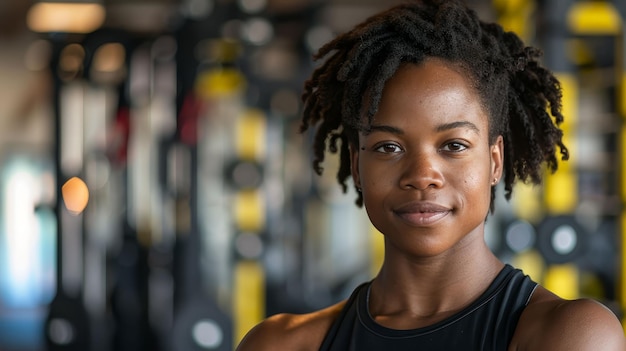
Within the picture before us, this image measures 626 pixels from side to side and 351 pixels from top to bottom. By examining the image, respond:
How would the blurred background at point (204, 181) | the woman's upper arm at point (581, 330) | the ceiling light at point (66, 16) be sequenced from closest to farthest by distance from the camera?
the woman's upper arm at point (581, 330), the blurred background at point (204, 181), the ceiling light at point (66, 16)

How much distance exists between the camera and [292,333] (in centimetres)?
139

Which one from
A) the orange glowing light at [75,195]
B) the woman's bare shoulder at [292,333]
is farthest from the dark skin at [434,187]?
the orange glowing light at [75,195]

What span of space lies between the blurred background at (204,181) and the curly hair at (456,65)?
51.3 inches

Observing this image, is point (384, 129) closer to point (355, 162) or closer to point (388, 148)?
point (388, 148)

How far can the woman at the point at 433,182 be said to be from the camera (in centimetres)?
122

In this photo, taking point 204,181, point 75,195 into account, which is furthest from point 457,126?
point 75,195

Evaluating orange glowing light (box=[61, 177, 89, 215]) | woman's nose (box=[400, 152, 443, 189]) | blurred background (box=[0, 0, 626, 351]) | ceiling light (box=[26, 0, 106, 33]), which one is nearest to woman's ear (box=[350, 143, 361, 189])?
woman's nose (box=[400, 152, 443, 189])

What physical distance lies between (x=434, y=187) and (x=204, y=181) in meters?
3.62

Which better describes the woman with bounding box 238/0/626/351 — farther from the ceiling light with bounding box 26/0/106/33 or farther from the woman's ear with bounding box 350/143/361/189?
the ceiling light with bounding box 26/0/106/33

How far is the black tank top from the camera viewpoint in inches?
47.1

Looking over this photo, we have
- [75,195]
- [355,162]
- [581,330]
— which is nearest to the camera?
[581,330]

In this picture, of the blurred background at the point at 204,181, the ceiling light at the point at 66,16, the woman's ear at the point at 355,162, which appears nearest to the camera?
the woman's ear at the point at 355,162

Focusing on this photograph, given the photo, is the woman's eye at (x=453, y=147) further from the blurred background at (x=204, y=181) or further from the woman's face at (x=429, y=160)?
the blurred background at (x=204, y=181)

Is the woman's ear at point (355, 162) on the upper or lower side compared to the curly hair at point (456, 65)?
lower
